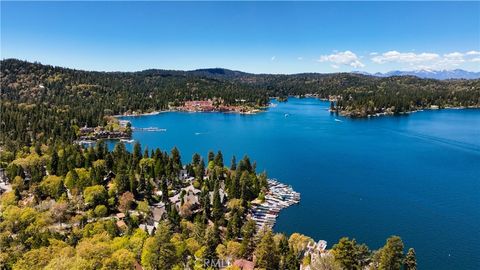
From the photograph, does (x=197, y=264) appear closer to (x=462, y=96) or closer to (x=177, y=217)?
(x=177, y=217)

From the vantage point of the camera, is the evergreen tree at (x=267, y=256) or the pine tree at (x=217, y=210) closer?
the evergreen tree at (x=267, y=256)

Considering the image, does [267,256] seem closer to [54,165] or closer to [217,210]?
[217,210]

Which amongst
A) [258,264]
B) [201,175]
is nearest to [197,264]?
[258,264]

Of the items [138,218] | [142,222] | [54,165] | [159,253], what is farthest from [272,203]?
[54,165]

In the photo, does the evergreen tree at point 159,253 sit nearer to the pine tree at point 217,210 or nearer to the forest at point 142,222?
the forest at point 142,222

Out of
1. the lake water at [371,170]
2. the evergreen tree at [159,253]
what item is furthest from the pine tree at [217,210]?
the evergreen tree at [159,253]

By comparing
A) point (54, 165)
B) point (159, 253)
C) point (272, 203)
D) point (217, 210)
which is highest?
point (54, 165)
